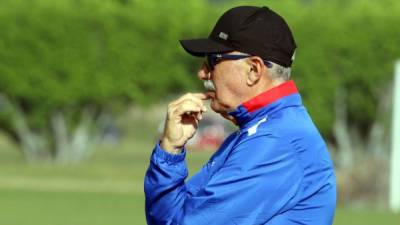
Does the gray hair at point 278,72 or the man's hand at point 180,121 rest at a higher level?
the gray hair at point 278,72

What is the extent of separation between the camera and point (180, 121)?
3.77 meters

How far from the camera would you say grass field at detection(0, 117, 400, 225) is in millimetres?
15641

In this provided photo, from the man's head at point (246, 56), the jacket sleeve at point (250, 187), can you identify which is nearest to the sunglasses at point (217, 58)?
the man's head at point (246, 56)

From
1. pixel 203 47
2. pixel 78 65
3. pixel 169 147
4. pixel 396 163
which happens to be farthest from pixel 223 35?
pixel 78 65

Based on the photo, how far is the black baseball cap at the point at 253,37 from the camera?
3.67m

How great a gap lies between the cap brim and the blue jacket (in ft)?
0.59

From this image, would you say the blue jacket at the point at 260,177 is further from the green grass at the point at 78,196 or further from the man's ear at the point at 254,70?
the green grass at the point at 78,196

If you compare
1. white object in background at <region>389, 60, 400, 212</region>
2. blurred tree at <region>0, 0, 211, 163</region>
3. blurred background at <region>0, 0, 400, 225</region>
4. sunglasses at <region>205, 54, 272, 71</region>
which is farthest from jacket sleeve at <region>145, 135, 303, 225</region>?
blurred tree at <region>0, 0, 211, 163</region>

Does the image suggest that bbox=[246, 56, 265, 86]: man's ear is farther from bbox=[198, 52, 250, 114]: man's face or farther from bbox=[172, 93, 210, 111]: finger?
bbox=[172, 93, 210, 111]: finger

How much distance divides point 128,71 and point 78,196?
778 centimetres

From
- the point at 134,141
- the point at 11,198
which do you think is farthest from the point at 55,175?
the point at 134,141

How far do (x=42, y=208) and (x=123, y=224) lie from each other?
270 centimetres

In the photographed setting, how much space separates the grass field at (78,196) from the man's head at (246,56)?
1131 cm

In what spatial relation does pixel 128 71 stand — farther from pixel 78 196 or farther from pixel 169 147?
pixel 169 147
